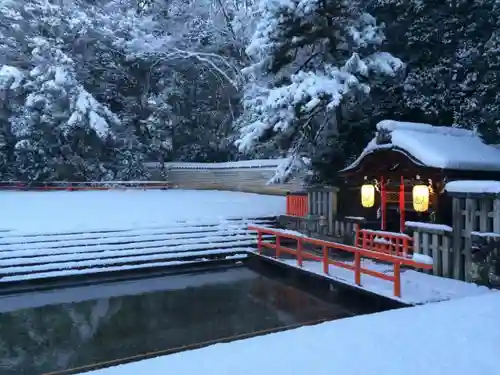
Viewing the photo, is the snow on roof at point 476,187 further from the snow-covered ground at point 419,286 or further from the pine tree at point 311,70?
the pine tree at point 311,70

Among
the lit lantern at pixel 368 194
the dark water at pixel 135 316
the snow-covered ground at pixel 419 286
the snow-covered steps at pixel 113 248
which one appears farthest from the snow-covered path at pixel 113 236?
the snow-covered ground at pixel 419 286

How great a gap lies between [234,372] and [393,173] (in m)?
8.07

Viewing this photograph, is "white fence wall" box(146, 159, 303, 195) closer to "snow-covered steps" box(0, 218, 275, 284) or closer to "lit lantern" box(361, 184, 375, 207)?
"snow-covered steps" box(0, 218, 275, 284)

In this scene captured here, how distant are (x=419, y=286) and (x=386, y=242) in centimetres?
261

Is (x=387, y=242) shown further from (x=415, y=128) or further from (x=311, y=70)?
(x=311, y=70)

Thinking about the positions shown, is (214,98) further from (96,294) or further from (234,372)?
(234,372)

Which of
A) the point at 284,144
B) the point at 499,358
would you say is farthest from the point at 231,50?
the point at 499,358

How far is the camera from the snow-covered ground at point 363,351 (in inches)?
135

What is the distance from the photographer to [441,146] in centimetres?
981

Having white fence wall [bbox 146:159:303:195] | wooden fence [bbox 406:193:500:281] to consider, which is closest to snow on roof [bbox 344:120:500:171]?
wooden fence [bbox 406:193:500:281]

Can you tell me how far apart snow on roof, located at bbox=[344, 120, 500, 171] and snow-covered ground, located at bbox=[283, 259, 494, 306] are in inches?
102

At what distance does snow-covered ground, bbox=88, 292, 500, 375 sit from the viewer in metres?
3.44

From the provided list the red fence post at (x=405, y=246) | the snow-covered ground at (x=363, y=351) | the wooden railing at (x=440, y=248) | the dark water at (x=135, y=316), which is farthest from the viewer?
the red fence post at (x=405, y=246)

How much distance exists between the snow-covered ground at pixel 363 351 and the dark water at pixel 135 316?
2.10 meters
